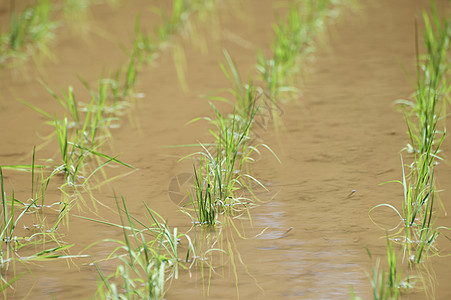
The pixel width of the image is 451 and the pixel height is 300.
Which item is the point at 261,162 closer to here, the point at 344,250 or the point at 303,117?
the point at 303,117

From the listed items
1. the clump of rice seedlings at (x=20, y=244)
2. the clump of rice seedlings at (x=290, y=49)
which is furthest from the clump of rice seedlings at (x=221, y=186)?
the clump of rice seedlings at (x=290, y=49)

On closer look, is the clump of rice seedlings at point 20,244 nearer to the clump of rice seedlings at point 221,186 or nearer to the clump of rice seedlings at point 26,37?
the clump of rice seedlings at point 221,186

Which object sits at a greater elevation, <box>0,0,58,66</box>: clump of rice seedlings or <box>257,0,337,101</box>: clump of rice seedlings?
<box>0,0,58,66</box>: clump of rice seedlings

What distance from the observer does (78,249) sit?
2.25 m

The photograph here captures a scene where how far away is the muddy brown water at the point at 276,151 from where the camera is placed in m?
2.07

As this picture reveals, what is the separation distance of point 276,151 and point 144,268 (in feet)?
4.45

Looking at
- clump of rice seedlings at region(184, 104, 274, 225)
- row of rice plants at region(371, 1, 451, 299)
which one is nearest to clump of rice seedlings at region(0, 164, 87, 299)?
clump of rice seedlings at region(184, 104, 274, 225)

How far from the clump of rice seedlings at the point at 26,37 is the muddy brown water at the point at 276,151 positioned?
15 centimetres

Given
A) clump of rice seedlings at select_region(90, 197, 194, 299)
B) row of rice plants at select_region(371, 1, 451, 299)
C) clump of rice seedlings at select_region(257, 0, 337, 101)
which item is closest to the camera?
clump of rice seedlings at select_region(90, 197, 194, 299)

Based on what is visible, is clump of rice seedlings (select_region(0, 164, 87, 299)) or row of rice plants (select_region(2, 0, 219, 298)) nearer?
row of rice plants (select_region(2, 0, 219, 298))

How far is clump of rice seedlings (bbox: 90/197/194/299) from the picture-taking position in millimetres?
1851

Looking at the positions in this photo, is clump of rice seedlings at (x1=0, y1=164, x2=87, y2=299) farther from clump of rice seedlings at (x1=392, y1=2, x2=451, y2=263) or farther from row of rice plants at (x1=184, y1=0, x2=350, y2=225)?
clump of rice seedlings at (x1=392, y1=2, x2=451, y2=263)

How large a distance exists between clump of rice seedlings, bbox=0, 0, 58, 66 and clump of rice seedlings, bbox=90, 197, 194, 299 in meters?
2.74

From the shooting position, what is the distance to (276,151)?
10.3 ft
